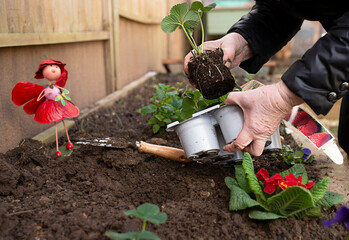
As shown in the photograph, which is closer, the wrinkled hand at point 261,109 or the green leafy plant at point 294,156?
the wrinkled hand at point 261,109

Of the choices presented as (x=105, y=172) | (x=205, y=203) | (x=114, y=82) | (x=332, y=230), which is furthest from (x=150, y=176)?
(x=114, y=82)

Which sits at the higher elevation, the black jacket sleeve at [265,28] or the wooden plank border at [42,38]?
the black jacket sleeve at [265,28]

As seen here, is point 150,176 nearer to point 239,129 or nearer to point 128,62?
point 239,129

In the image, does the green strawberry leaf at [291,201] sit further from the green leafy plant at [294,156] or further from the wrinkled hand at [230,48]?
the wrinkled hand at [230,48]

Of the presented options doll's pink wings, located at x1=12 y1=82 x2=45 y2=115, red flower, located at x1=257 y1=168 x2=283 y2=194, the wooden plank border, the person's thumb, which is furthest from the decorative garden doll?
red flower, located at x1=257 y1=168 x2=283 y2=194

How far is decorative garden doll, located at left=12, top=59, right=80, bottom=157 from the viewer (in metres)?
1.81

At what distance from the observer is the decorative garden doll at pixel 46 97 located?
1.81m

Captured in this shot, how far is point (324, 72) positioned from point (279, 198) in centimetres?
54

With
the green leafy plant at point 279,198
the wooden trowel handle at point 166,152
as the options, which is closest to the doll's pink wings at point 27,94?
the wooden trowel handle at point 166,152

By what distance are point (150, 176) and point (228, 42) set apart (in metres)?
0.85

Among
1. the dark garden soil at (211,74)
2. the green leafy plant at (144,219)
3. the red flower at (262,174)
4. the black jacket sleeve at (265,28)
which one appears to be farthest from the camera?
the black jacket sleeve at (265,28)

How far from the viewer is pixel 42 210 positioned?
4.75ft

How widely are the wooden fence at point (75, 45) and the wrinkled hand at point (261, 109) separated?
134 cm

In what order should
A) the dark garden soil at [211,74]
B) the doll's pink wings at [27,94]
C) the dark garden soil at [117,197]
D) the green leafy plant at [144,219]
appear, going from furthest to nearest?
the doll's pink wings at [27,94], the dark garden soil at [211,74], the dark garden soil at [117,197], the green leafy plant at [144,219]
